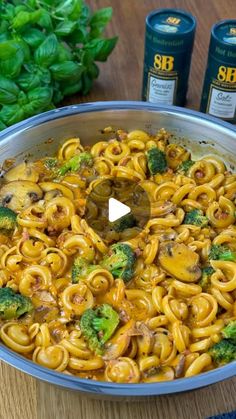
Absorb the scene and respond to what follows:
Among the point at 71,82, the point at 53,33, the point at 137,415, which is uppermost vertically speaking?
the point at 53,33

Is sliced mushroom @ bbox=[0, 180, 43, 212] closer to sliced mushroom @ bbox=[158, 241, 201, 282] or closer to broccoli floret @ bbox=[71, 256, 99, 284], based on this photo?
broccoli floret @ bbox=[71, 256, 99, 284]

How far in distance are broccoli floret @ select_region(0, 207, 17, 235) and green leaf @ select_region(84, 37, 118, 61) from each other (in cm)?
69

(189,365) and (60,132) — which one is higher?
(60,132)

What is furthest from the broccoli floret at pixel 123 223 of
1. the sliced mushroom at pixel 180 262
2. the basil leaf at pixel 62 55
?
the basil leaf at pixel 62 55

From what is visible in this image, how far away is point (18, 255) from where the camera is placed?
4.41ft

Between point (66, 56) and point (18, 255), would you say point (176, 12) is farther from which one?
point (18, 255)

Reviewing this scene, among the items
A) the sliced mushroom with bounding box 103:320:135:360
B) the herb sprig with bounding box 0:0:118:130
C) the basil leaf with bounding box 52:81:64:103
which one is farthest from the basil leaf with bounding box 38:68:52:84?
the sliced mushroom with bounding box 103:320:135:360

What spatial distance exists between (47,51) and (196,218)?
65 centimetres

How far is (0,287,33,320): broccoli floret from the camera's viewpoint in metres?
1.22

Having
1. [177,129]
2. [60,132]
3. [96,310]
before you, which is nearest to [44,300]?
[96,310]

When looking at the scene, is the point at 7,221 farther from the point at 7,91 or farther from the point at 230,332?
the point at 230,332

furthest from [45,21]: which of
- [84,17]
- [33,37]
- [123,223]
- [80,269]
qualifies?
[80,269]

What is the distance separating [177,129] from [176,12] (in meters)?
0.37

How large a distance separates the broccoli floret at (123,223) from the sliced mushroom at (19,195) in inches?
8.3
